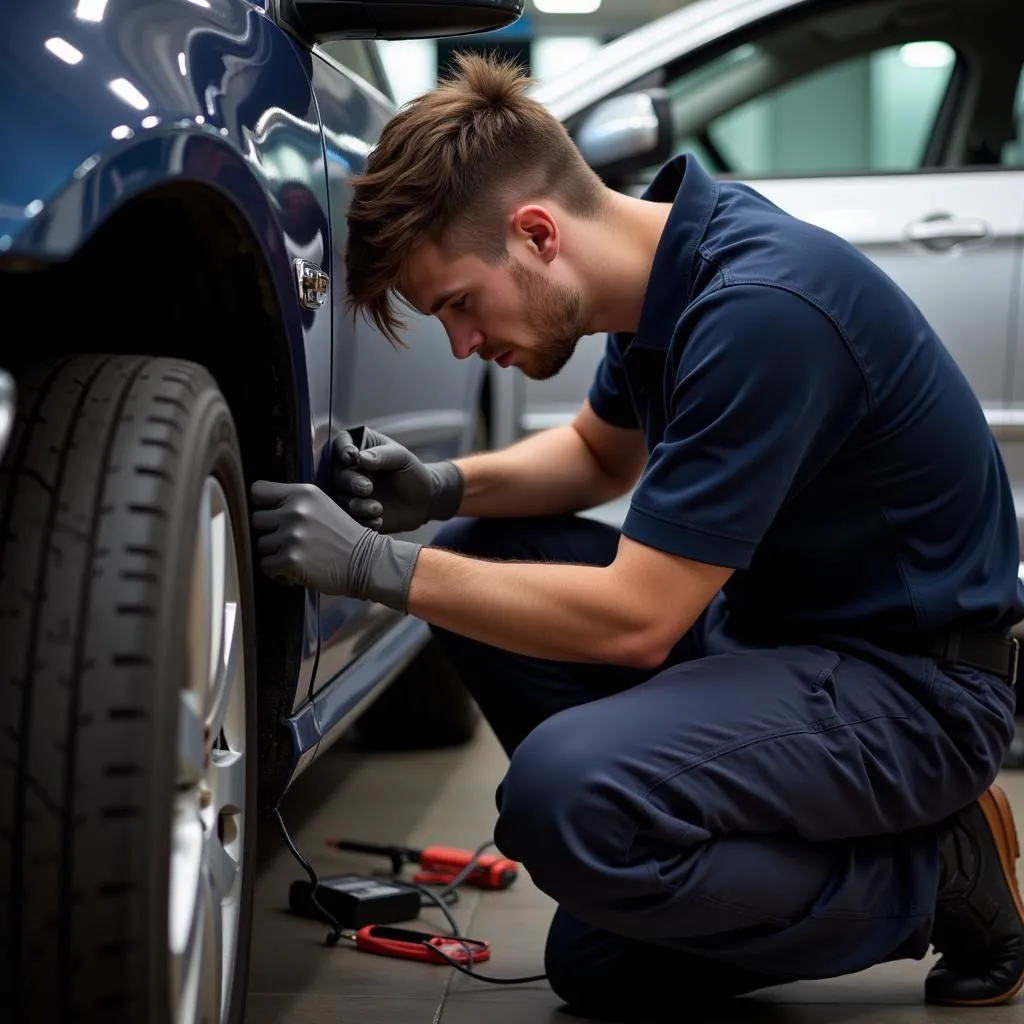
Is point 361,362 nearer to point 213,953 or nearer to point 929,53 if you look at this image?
point 213,953

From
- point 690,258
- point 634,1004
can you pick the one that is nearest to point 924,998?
point 634,1004

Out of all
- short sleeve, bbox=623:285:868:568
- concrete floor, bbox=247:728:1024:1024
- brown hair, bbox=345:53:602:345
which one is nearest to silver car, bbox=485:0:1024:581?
concrete floor, bbox=247:728:1024:1024

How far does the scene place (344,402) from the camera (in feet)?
5.38

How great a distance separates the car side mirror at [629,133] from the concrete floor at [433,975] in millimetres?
1158

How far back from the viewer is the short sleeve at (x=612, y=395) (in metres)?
2.00

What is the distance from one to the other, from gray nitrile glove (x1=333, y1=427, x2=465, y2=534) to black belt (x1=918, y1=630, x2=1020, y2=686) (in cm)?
63

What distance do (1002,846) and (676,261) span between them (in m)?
0.77

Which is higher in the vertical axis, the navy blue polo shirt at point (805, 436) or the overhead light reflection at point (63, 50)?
the overhead light reflection at point (63, 50)

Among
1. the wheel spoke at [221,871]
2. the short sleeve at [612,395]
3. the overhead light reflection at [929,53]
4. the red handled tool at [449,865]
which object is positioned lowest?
the red handled tool at [449,865]

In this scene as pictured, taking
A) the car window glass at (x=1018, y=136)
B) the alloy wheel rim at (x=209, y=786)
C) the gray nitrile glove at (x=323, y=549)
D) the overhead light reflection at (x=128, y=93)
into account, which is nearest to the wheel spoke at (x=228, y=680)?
the alloy wheel rim at (x=209, y=786)

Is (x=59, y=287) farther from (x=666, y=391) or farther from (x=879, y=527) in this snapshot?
(x=879, y=527)

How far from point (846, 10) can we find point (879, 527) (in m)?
1.71

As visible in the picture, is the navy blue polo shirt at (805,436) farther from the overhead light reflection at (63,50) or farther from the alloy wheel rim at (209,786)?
the overhead light reflection at (63,50)

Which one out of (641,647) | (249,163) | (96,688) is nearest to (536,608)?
(641,647)
